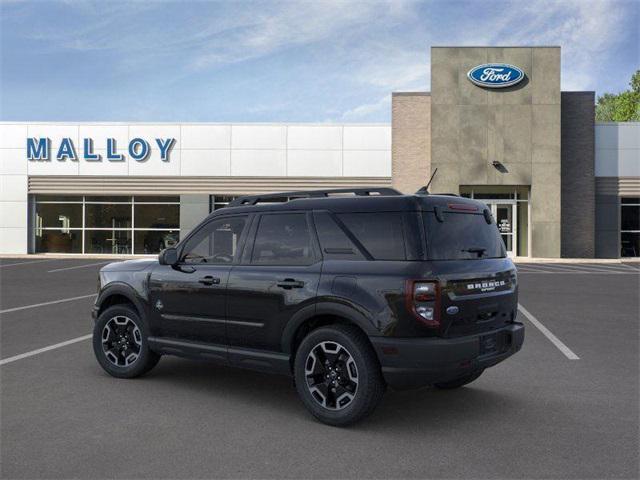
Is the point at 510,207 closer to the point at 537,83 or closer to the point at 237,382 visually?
the point at 537,83

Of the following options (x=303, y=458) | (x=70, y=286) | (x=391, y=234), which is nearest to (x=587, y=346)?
(x=391, y=234)

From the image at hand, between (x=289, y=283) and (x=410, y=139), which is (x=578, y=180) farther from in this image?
(x=289, y=283)

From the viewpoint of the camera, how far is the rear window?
182 inches

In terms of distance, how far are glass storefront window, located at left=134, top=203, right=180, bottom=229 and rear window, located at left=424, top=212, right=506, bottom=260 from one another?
1037 inches

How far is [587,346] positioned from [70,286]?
40.6 feet

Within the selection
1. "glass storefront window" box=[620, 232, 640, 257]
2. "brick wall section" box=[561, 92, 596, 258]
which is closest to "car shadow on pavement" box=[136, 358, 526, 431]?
"brick wall section" box=[561, 92, 596, 258]

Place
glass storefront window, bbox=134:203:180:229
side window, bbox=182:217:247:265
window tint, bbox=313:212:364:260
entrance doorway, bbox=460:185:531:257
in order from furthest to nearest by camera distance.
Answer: glass storefront window, bbox=134:203:180:229
entrance doorway, bbox=460:185:531:257
side window, bbox=182:217:247:265
window tint, bbox=313:212:364:260

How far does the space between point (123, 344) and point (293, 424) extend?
239 centimetres

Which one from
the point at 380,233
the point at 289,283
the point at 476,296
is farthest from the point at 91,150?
the point at 476,296

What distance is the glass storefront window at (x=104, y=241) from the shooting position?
1206 inches

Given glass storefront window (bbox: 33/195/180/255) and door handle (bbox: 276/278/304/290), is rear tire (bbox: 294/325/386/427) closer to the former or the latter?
door handle (bbox: 276/278/304/290)

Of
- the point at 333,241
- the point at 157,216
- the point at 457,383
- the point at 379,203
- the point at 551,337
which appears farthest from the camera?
the point at 157,216

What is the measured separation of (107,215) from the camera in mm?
30625

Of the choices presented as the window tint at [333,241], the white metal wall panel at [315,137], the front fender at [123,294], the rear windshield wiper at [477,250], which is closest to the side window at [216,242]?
the front fender at [123,294]
